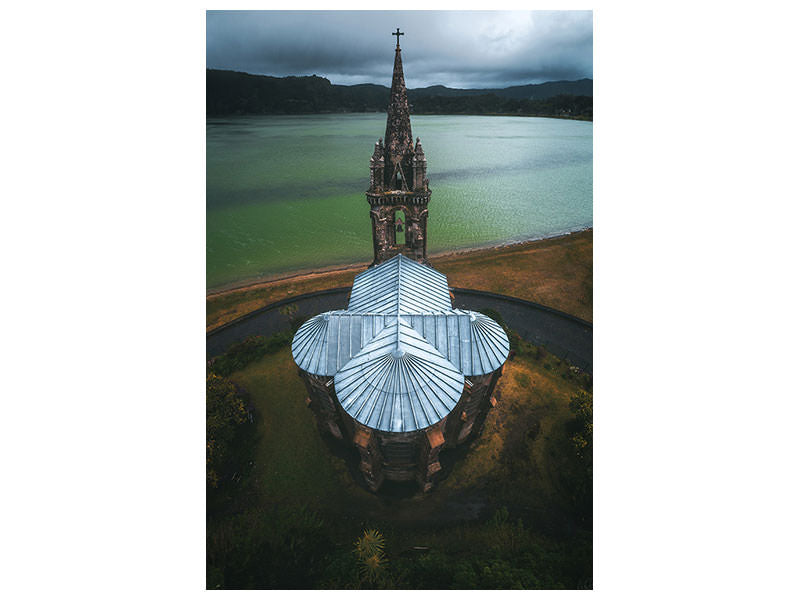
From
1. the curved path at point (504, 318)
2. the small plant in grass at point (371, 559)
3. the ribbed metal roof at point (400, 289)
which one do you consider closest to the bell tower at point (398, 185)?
the ribbed metal roof at point (400, 289)

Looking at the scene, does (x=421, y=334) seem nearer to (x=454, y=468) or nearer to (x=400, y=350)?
(x=400, y=350)

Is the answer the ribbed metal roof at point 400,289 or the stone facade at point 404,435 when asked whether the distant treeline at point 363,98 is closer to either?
the ribbed metal roof at point 400,289

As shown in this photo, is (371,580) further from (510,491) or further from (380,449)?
(510,491)

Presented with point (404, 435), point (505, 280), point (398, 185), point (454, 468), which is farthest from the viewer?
point (505, 280)

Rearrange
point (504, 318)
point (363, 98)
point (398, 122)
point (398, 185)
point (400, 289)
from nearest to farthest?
point (400, 289)
point (398, 122)
point (398, 185)
point (363, 98)
point (504, 318)

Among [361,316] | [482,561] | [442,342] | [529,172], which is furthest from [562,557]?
[529,172]

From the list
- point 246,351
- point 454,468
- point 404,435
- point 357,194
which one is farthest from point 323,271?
point 404,435
